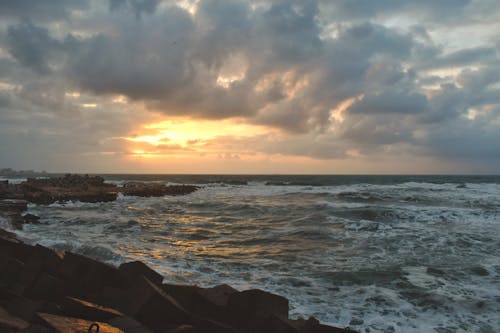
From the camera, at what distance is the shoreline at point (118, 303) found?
11.8 ft

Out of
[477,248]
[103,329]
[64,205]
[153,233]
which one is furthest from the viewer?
[64,205]

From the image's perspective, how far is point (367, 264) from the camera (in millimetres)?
8539

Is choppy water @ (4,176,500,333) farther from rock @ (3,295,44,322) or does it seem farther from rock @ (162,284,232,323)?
rock @ (3,295,44,322)

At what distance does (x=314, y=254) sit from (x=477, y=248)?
17.1 feet

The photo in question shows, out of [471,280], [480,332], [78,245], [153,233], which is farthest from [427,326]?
[153,233]

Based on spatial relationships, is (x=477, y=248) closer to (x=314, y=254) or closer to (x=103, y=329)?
(x=314, y=254)

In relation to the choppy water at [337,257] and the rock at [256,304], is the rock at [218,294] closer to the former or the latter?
the rock at [256,304]

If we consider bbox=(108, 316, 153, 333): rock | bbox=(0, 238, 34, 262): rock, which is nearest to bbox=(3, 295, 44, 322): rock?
bbox=(108, 316, 153, 333): rock

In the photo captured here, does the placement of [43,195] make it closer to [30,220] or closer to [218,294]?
[30,220]

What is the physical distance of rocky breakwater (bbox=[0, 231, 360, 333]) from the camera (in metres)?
3.52

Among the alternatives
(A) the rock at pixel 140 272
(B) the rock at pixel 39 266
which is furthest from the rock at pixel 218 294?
(B) the rock at pixel 39 266

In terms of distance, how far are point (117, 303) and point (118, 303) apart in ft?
0.06

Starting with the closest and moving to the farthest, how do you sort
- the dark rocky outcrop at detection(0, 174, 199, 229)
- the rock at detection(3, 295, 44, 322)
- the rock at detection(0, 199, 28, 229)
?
the rock at detection(3, 295, 44, 322)
the rock at detection(0, 199, 28, 229)
the dark rocky outcrop at detection(0, 174, 199, 229)

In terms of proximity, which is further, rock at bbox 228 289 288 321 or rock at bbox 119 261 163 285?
rock at bbox 119 261 163 285
